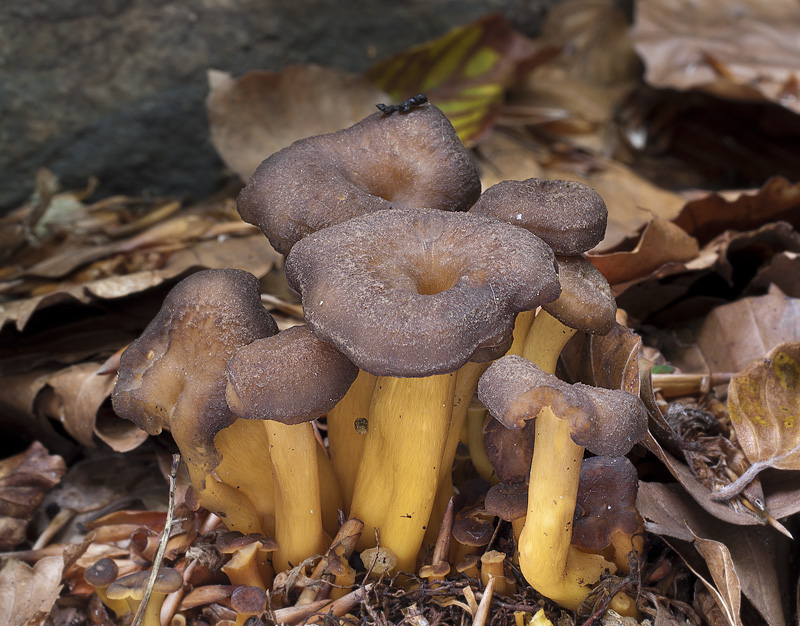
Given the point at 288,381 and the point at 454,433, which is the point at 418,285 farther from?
the point at 454,433

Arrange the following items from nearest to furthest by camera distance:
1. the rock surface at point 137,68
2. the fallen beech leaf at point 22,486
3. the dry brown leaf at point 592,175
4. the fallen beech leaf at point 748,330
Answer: the fallen beech leaf at point 22,486, the fallen beech leaf at point 748,330, the rock surface at point 137,68, the dry brown leaf at point 592,175

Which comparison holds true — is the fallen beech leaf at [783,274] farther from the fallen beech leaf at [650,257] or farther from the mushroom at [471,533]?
the mushroom at [471,533]

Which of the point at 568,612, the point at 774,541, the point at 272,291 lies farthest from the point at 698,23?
the point at 568,612

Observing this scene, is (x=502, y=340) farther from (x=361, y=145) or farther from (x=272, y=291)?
(x=272, y=291)

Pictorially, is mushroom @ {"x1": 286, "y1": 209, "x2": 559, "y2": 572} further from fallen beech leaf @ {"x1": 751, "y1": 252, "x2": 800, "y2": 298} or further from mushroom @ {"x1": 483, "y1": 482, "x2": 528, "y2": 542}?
fallen beech leaf @ {"x1": 751, "y1": 252, "x2": 800, "y2": 298}

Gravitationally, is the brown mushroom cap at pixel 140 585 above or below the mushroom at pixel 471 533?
above

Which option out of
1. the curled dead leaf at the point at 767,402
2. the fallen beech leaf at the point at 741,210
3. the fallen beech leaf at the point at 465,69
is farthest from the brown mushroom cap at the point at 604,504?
the fallen beech leaf at the point at 465,69

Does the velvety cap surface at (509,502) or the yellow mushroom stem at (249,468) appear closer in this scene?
the velvety cap surface at (509,502)
